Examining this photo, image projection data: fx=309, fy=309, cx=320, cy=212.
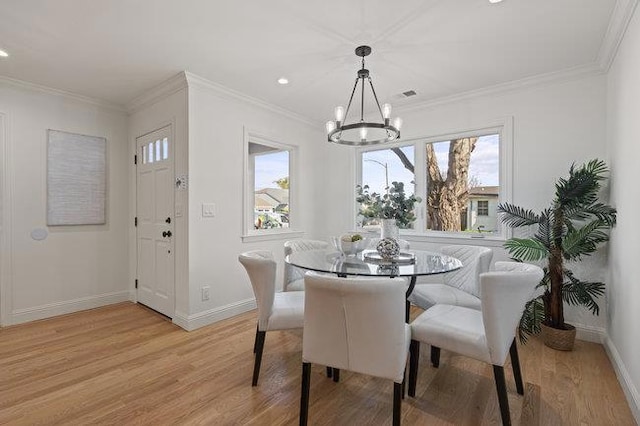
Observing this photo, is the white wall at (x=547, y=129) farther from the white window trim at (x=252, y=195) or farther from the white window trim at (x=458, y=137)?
the white window trim at (x=252, y=195)

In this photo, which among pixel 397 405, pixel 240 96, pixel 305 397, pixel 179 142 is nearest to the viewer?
pixel 397 405

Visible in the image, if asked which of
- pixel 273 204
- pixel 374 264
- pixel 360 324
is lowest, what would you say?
pixel 360 324

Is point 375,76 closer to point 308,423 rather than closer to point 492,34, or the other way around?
point 492,34

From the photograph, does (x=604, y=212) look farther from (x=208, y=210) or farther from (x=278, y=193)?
(x=208, y=210)

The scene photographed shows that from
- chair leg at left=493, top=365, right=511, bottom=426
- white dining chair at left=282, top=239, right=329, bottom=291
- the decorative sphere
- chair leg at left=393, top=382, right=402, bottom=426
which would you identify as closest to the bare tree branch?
white dining chair at left=282, top=239, right=329, bottom=291

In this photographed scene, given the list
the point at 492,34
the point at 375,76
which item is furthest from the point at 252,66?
the point at 492,34

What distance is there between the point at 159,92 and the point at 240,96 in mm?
857

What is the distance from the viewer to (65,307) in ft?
11.5

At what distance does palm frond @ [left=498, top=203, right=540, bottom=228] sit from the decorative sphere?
1.35 meters

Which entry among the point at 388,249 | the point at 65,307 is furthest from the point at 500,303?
the point at 65,307

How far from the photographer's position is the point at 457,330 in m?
1.81

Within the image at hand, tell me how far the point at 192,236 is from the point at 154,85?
1678mm

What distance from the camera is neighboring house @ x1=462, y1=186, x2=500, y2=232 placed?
3.45 m

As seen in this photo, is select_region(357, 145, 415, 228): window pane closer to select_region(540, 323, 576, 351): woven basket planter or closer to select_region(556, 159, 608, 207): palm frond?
select_region(556, 159, 608, 207): palm frond
